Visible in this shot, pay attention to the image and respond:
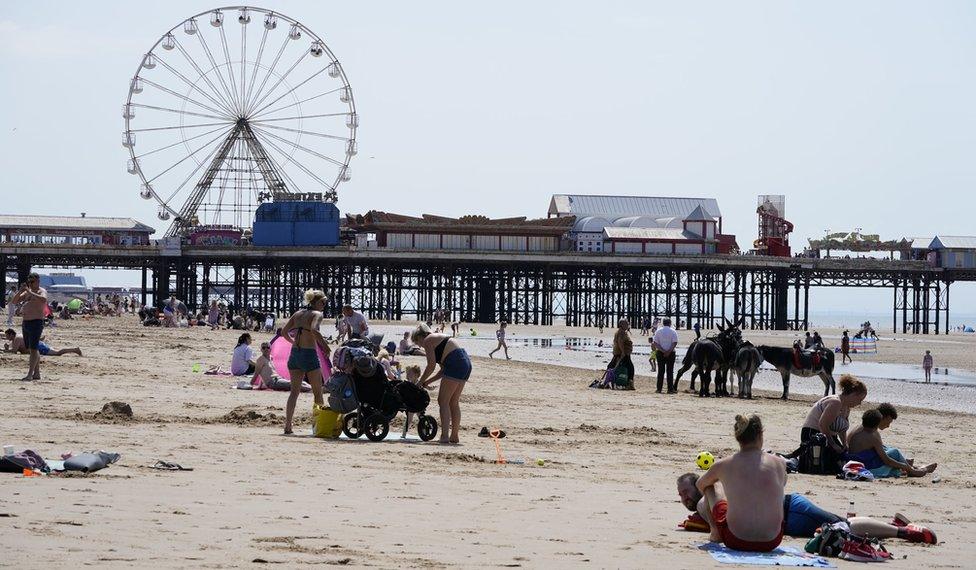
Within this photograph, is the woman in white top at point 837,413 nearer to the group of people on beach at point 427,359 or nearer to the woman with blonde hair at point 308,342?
the group of people on beach at point 427,359

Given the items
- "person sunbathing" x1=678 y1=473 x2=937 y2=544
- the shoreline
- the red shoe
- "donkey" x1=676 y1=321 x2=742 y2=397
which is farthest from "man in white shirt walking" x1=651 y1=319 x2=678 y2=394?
the red shoe

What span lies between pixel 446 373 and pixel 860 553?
5.98 metres

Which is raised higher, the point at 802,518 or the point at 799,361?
the point at 799,361

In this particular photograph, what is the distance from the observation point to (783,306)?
87.2 meters

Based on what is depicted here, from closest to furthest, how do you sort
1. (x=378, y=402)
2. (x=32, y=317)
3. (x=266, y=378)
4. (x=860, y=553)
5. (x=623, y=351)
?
1. (x=860, y=553)
2. (x=378, y=402)
3. (x=32, y=317)
4. (x=266, y=378)
5. (x=623, y=351)

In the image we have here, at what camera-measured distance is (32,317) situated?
17062 mm

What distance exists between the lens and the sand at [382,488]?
23.5 ft

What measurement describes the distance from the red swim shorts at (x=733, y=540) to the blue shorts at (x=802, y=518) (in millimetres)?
337

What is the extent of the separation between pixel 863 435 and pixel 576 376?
15.8 metres

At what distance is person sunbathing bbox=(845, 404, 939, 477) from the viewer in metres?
11.4

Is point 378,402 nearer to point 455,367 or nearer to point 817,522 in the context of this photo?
point 455,367

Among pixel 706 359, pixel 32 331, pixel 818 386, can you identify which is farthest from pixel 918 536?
pixel 818 386

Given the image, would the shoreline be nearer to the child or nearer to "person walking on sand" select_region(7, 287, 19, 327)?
the child

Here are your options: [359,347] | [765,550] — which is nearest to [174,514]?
[765,550]
